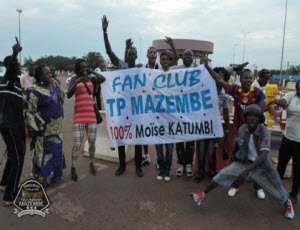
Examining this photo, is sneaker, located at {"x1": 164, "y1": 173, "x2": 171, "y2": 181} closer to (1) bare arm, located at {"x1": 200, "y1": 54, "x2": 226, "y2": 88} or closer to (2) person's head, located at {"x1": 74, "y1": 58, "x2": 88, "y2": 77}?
(1) bare arm, located at {"x1": 200, "y1": 54, "x2": 226, "y2": 88}

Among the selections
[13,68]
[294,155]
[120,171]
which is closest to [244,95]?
[294,155]

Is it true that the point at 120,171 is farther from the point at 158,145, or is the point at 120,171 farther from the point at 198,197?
the point at 198,197

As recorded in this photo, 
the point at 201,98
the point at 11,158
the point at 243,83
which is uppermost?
the point at 243,83

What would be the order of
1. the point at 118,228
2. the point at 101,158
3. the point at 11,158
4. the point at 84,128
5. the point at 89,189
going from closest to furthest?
the point at 118,228 → the point at 11,158 → the point at 89,189 → the point at 84,128 → the point at 101,158

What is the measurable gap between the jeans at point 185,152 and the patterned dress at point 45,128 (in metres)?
2.01

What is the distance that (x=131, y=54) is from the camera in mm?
4449

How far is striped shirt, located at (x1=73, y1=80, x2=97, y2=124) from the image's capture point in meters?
4.30

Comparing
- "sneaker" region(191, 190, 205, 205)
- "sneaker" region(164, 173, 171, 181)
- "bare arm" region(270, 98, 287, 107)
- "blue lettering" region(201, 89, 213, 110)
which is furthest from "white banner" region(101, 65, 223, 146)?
"sneaker" region(191, 190, 205, 205)

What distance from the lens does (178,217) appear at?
10.8ft

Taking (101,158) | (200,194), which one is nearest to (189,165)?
(200,194)

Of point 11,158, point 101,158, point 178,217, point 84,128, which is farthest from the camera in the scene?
point 101,158

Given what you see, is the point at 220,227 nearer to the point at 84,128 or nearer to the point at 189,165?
the point at 189,165

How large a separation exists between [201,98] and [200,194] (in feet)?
5.03

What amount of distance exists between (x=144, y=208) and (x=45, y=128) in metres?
1.89
